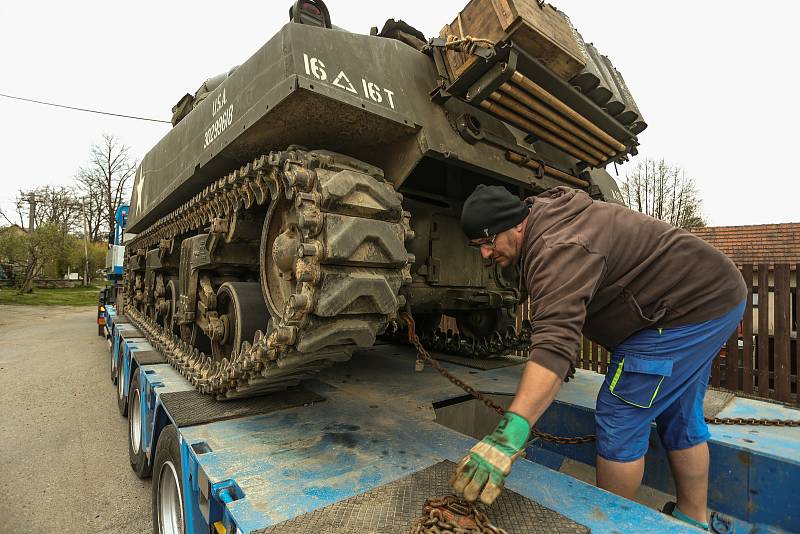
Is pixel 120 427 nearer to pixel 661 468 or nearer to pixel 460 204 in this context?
pixel 460 204

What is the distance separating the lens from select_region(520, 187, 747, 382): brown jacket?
174 cm

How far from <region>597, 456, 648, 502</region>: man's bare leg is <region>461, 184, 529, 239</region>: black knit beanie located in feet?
3.67

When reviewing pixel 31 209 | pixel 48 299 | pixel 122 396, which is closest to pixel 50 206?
pixel 31 209

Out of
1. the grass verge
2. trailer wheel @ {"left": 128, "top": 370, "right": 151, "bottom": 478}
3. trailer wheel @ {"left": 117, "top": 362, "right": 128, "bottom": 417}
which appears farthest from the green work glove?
the grass verge

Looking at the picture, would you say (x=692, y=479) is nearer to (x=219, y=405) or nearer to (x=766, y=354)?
(x=219, y=405)

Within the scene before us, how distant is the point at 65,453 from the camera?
4.34 meters

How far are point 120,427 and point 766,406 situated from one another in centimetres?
601

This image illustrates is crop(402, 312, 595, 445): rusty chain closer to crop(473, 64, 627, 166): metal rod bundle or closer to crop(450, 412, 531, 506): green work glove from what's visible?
crop(450, 412, 531, 506): green work glove

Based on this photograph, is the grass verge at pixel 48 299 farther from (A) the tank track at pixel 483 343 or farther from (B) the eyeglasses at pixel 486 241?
(B) the eyeglasses at pixel 486 241

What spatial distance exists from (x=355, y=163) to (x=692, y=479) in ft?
7.48

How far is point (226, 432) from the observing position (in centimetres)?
255

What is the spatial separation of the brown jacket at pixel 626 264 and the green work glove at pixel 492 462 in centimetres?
43

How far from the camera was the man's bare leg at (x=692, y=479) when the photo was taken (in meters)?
2.14

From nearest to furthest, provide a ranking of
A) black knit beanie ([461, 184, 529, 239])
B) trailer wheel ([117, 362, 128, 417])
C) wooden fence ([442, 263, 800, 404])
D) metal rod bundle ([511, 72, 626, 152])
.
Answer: black knit beanie ([461, 184, 529, 239])
metal rod bundle ([511, 72, 626, 152])
wooden fence ([442, 263, 800, 404])
trailer wheel ([117, 362, 128, 417])
